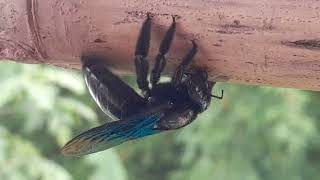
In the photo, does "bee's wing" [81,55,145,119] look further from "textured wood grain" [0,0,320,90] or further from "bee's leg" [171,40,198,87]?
"textured wood grain" [0,0,320,90]

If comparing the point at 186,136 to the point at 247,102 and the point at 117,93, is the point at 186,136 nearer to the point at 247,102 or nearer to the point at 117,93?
the point at 247,102

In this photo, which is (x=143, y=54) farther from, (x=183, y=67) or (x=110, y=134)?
(x=110, y=134)

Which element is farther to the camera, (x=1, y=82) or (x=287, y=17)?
(x=1, y=82)

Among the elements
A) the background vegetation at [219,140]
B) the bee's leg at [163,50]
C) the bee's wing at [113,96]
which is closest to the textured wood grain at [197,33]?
the bee's leg at [163,50]

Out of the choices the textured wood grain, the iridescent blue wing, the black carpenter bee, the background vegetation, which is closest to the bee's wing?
the black carpenter bee

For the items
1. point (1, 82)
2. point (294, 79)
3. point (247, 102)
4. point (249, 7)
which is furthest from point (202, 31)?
point (247, 102)

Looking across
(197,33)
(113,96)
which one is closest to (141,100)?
(113,96)
